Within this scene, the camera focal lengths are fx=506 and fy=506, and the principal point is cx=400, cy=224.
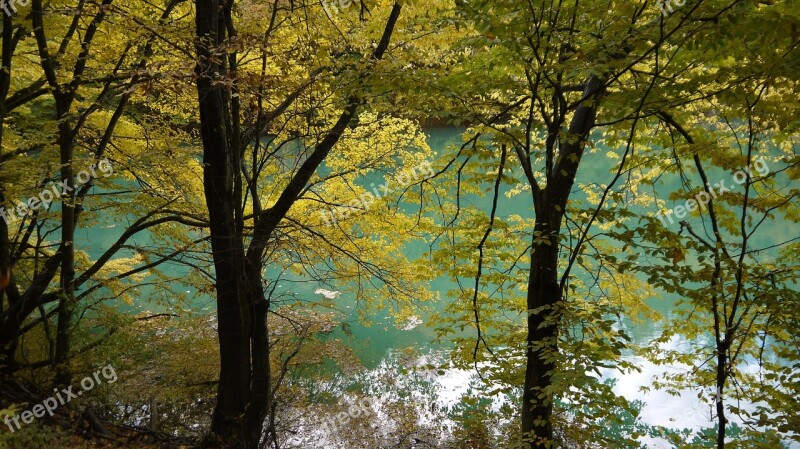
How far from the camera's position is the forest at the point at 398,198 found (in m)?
3.02

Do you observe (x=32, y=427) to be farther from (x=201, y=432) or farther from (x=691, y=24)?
(x=691, y=24)

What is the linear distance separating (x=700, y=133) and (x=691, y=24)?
5.95 feet

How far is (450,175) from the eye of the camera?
5953 millimetres

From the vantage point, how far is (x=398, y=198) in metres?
5.16

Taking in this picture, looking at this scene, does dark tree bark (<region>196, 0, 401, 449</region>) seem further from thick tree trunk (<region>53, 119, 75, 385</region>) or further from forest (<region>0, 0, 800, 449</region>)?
thick tree trunk (<region>53, 119, 75, 385</region>)

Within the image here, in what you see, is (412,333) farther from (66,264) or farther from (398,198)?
(66,264)
